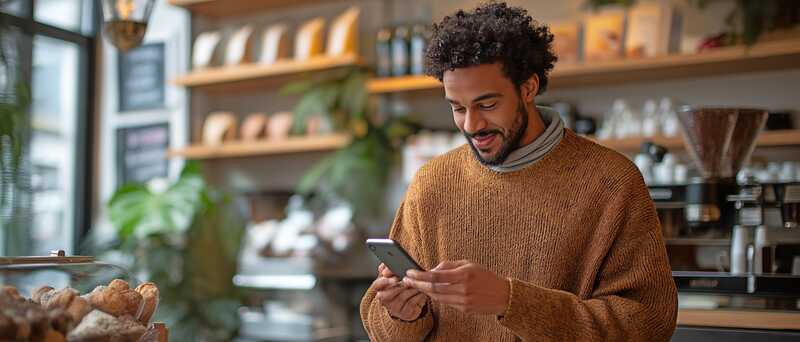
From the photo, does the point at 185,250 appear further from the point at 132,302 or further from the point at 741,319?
the point at 132,302

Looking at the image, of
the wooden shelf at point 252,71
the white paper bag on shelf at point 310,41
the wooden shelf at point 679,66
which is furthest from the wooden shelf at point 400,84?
the white paper bag on shelf at point 310,41

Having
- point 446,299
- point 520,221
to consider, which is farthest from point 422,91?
point 446,299

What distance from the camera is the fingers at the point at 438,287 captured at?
159 cm

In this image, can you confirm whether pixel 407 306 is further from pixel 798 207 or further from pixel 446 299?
pixel 798 207

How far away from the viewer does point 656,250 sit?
1.76m

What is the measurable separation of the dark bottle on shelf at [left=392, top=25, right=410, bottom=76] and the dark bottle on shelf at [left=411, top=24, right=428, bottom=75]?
0.04 m

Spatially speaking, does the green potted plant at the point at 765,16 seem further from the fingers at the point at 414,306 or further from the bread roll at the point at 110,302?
the bread roll at the point at 110,302

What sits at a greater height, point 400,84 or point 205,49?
point 205,49

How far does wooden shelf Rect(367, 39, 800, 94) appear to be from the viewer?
3547 mm

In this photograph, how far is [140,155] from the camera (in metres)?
5.25

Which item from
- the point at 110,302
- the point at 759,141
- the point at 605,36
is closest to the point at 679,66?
the point at 605,36

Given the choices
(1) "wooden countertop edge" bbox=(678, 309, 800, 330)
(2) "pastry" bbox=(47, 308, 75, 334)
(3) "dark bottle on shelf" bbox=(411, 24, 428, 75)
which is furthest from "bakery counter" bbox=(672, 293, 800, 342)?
(3) "dark bottle on shelf" bbox=(411, 24, 428, 75)

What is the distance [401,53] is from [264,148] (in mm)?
915

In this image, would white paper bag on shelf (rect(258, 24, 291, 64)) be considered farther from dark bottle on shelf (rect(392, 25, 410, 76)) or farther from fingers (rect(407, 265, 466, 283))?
fingers (rect(407, 265, 466, 283))
